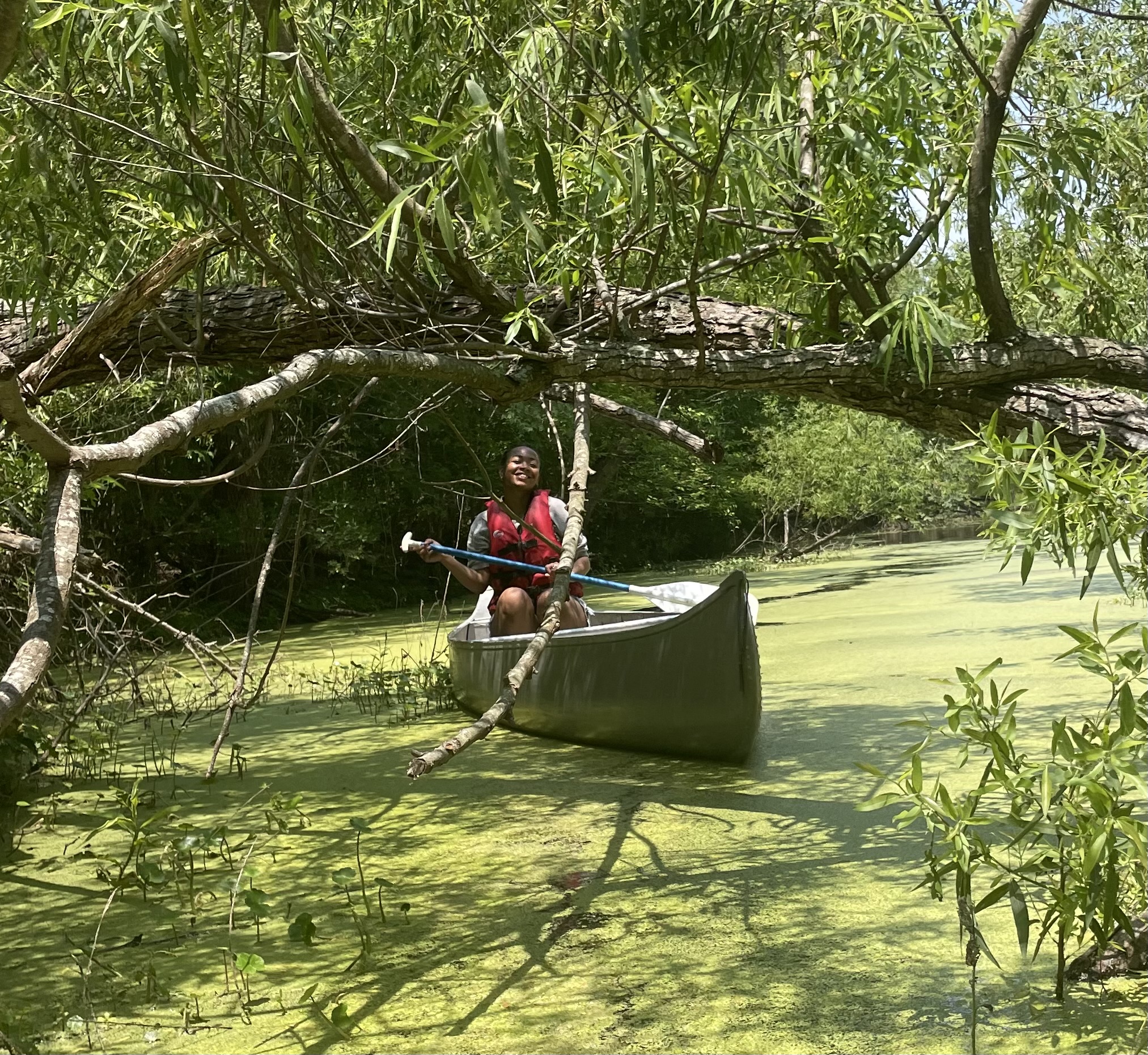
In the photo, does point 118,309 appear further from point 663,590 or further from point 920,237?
point 663,590

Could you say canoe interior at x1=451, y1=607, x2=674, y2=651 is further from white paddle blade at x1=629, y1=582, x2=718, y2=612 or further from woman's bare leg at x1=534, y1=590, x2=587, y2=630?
woman's bare leg at x1=534, y1=590, x2=587, y2=630

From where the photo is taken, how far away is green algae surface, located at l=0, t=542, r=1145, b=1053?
6.52ft

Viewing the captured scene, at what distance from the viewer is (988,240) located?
2.75 metres

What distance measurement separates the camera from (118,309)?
2982 millimetres

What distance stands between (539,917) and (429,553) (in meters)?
2.22

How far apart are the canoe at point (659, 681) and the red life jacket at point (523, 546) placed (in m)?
0.36

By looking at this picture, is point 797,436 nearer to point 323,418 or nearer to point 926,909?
point 323,418

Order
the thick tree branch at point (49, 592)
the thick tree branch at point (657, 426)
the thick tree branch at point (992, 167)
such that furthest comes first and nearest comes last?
the thick tree branch at point (657, 426) → the thick tree branch at point (992, 167) → the thick tree branch at point (49, 592)

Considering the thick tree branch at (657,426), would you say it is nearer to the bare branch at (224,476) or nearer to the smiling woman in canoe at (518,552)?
the smiling woman in canoe at (518,552)

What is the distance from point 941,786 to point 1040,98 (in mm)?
2271

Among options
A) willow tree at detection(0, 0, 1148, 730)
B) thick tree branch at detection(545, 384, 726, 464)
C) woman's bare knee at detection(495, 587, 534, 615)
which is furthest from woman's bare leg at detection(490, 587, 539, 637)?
willow tree at detection(0, 0, 1148, 730)

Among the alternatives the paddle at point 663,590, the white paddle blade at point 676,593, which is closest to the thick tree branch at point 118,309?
the paddle at point 663,590

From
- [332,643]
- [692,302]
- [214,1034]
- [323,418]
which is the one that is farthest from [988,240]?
[323,418]

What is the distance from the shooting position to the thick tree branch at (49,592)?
1.23 m
